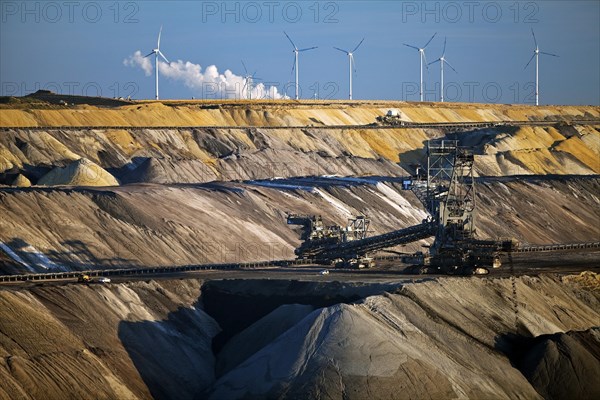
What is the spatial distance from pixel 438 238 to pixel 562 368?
1985 centimetres

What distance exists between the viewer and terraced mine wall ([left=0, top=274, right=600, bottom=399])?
55.4 m

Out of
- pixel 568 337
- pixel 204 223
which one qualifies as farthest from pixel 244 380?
pixel 204 223

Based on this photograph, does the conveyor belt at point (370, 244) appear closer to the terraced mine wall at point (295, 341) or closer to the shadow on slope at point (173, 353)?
the terraced mine wall at point (295, 341)

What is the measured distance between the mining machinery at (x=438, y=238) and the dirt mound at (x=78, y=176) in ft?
92.4

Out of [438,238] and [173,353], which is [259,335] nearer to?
[173,353]

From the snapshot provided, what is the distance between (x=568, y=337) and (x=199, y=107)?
110661mm

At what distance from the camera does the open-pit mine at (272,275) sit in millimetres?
57094

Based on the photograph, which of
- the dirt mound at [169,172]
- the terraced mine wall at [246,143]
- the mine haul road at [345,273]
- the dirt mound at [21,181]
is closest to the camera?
the mine haul road at [345,273]

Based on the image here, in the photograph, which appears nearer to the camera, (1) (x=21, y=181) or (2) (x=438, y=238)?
(2) (x=438, y=238)

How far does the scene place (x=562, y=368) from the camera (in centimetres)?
6169

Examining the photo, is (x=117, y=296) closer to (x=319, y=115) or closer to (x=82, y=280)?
(x=82, y=280)

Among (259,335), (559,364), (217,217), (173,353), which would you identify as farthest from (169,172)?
(559,364)

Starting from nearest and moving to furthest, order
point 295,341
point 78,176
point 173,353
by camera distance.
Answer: point 295,341 → point 173,353 → point 78,176

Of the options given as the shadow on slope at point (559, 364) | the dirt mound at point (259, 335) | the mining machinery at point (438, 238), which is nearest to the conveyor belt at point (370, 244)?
the mining machinery at point (438, 238)
